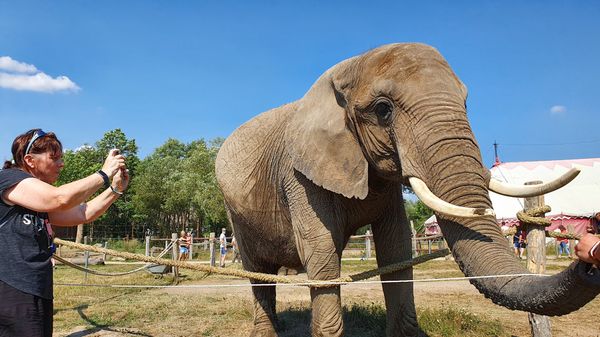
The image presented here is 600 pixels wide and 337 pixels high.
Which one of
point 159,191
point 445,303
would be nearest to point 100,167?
point 159,191

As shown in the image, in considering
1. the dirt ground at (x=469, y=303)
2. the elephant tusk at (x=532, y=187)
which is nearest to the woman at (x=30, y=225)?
the elephant tusk at (x=532, y=187)

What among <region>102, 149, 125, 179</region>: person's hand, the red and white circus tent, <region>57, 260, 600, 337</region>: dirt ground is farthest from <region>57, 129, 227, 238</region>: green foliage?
<region>102, 149, 125, 179</region>: person's hand

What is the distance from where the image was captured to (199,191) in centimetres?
4228

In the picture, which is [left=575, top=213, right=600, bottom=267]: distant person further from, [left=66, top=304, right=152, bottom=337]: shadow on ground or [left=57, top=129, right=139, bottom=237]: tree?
[left=57, top=129, right=139, bottom=237]: tree

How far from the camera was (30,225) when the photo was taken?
2.67 m

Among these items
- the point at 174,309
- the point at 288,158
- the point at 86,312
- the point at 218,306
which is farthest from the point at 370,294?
the point at 288,158

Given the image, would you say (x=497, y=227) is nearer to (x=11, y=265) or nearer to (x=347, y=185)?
(x=347, y=185)

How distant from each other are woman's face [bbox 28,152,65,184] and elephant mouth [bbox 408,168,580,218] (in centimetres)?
226

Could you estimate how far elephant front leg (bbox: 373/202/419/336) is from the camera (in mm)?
4465

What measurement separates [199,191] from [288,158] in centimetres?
3858

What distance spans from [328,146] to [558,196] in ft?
108

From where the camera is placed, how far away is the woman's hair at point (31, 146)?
2.81 meters

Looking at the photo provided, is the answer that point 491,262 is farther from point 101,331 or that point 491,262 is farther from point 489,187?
point 101,331

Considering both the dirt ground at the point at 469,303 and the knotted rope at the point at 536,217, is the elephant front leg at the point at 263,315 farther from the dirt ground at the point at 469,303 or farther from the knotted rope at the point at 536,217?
the knotted rope at the point at 536,217
